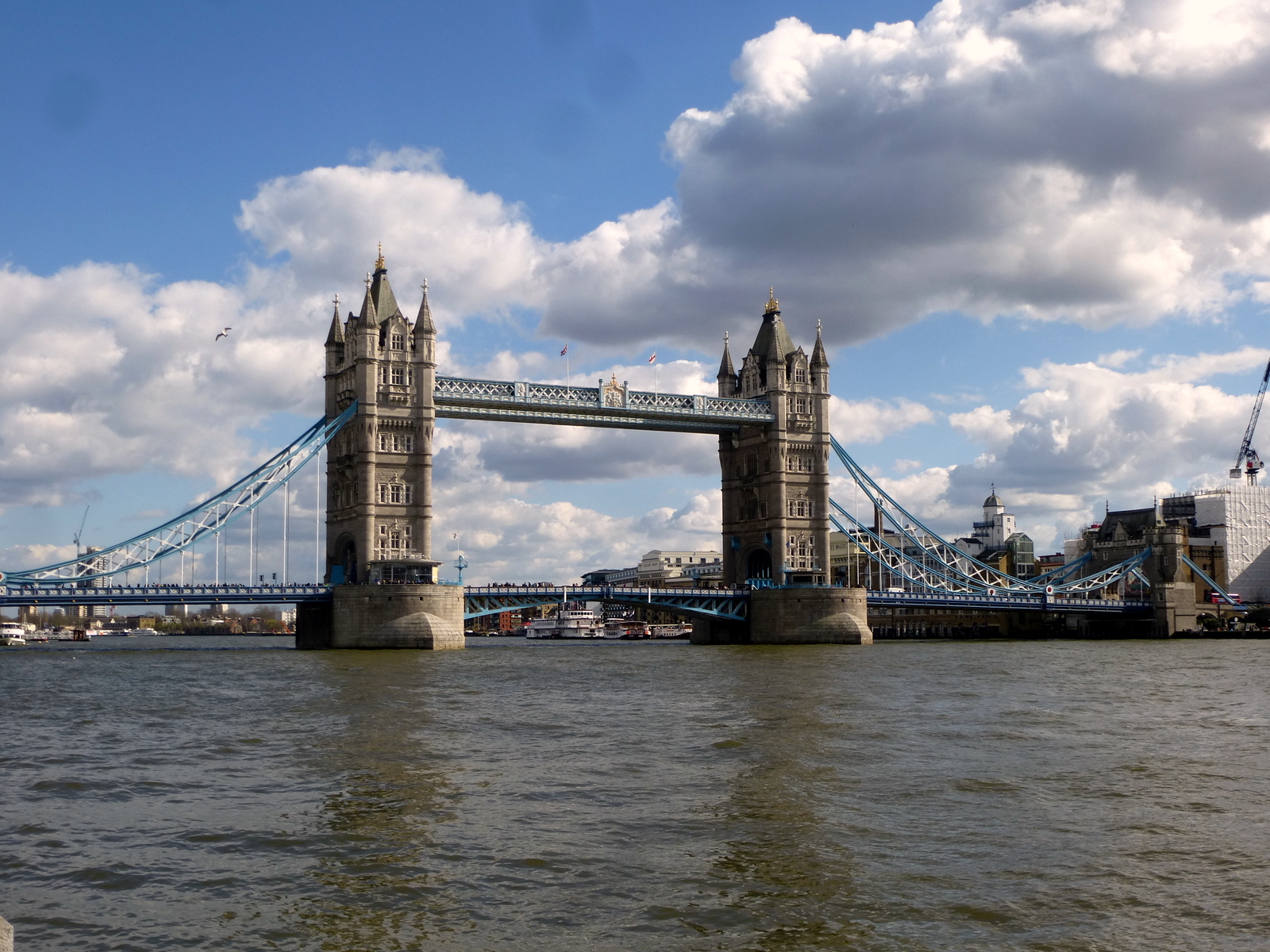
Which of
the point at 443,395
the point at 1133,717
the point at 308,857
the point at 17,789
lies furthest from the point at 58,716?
the point at 443,395

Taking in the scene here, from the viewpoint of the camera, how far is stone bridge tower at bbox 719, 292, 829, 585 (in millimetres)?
96438

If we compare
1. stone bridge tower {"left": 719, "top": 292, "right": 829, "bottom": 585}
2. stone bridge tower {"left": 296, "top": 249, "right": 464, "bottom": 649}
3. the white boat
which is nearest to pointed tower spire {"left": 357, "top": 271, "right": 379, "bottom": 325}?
stone bridge tower {"left": 296, "top": 249, "right": 464, "bottom": 649}

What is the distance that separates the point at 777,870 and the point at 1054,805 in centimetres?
646

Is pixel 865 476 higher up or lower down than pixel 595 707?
higher up

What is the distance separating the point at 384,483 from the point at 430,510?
3.31 metres

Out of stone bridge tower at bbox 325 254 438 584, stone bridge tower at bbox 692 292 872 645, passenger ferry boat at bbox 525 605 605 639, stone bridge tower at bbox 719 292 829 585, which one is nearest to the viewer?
stone bridge tower at bbox 325 254 438 584

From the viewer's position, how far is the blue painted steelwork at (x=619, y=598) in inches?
3302

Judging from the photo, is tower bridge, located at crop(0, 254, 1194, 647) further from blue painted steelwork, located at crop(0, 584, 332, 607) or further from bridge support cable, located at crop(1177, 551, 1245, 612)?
bridge support cable, located at crop(1177, 551, 1245, 612)

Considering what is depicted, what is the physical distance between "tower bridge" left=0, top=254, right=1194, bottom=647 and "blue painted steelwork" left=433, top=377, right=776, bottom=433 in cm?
12

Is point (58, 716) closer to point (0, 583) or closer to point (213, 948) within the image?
point (213, 948)

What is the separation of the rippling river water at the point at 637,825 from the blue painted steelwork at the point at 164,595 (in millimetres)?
32715

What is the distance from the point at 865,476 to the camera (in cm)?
10588

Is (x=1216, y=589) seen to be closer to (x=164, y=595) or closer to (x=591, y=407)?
(x=591, y=407)

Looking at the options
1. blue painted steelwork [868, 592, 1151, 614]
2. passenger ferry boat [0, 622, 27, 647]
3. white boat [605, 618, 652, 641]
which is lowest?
white boat [605, 618, 652, 641]
